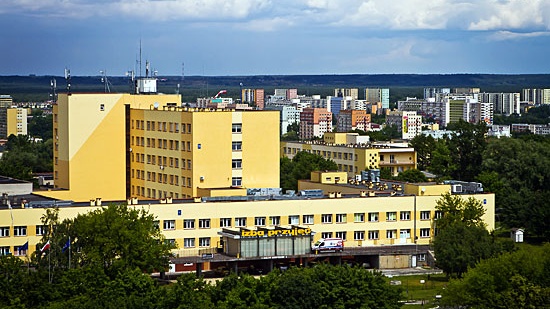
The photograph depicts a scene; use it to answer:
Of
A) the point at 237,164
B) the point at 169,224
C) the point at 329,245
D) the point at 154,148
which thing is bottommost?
the point at 329,245

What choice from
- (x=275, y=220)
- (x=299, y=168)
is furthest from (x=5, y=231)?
(x=299, y=168)

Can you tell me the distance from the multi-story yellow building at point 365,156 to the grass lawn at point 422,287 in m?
56.5

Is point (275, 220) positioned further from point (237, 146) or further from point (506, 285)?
point (506, 285)

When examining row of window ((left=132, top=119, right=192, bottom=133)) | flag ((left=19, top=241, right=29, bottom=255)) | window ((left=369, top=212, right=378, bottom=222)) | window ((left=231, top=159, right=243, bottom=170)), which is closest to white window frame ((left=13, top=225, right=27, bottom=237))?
flag ((left=19, top=241, right=29, bottom=255))

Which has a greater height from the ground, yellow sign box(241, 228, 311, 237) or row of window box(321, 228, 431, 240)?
yellow sign box(241, 228, 311, 237)

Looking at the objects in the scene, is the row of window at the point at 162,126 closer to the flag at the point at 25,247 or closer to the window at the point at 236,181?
the window at the point at 236,181

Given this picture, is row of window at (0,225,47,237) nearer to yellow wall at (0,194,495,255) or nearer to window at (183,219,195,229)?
yellow wall at (0,194,495,255)

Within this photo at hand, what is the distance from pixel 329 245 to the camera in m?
75.9

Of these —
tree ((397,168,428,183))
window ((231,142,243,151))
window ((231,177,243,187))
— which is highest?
window ((231,142,243,151))

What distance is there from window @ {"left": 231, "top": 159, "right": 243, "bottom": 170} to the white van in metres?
10.4

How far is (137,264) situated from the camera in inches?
2542

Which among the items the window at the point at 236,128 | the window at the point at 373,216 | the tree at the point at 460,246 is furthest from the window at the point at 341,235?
the window at the point at 236,128

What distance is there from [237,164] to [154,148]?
294 inches

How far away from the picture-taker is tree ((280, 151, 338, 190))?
110825 millimetres
